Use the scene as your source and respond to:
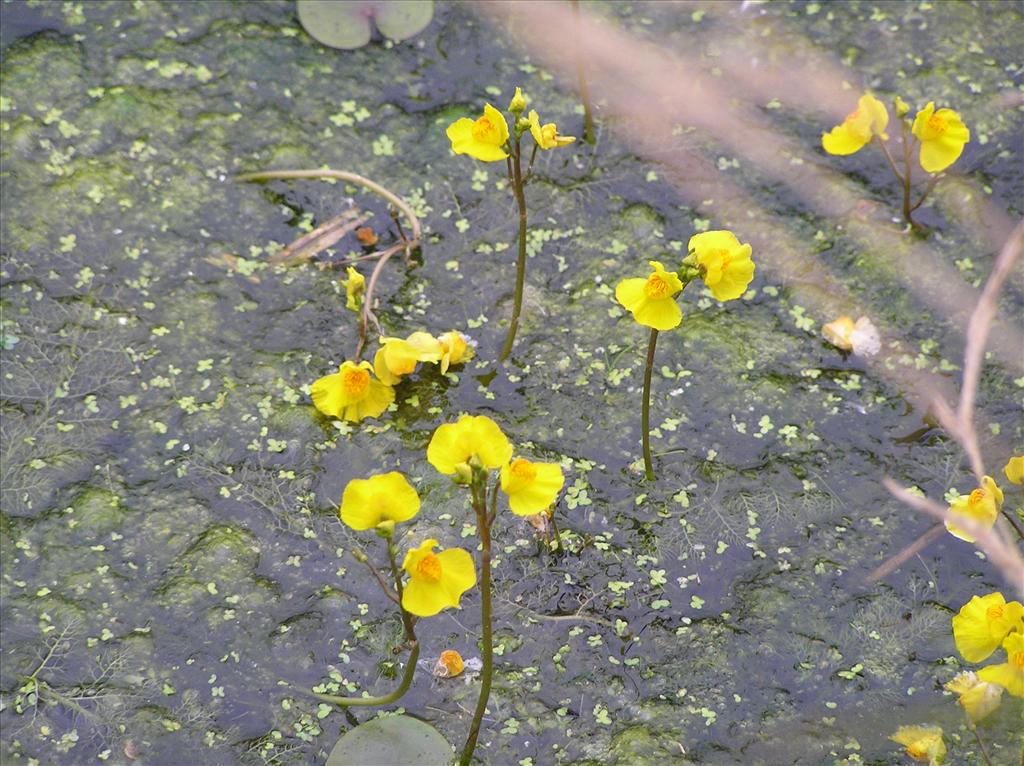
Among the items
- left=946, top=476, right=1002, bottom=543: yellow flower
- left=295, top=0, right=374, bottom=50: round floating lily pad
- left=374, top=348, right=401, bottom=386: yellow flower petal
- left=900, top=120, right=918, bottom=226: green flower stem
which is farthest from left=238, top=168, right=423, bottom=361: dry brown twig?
left=946, top=476, right=1002, bottom=543: yellow flower

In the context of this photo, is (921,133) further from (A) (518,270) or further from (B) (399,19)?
(B) (399,19)

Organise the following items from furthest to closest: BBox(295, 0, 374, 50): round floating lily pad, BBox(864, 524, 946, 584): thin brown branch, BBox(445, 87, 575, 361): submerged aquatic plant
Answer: BBox(295, 0, 374, 50): round floating lily pad → BBox(864, 524, 946, 584): thin brown branch → BBox(445, 87, 575, 361): submerged aquatic plant

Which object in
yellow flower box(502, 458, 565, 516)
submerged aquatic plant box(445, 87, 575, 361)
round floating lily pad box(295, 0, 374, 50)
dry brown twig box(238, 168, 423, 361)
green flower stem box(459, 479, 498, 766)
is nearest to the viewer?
green flower stem box(459, 479, 498, 766)

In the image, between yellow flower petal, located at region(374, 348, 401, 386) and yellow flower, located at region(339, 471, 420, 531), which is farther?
yellow flower petal, located at region(374, 348, 401, 386)

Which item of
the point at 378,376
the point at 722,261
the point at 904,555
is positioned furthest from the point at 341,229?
the point at 904,555

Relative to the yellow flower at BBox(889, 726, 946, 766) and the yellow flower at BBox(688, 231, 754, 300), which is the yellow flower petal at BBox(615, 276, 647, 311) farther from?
the yellow flower at BBox(889, 726, 946, 766)

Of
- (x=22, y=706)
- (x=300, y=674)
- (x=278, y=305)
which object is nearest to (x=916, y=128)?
(x=278, y=305)
